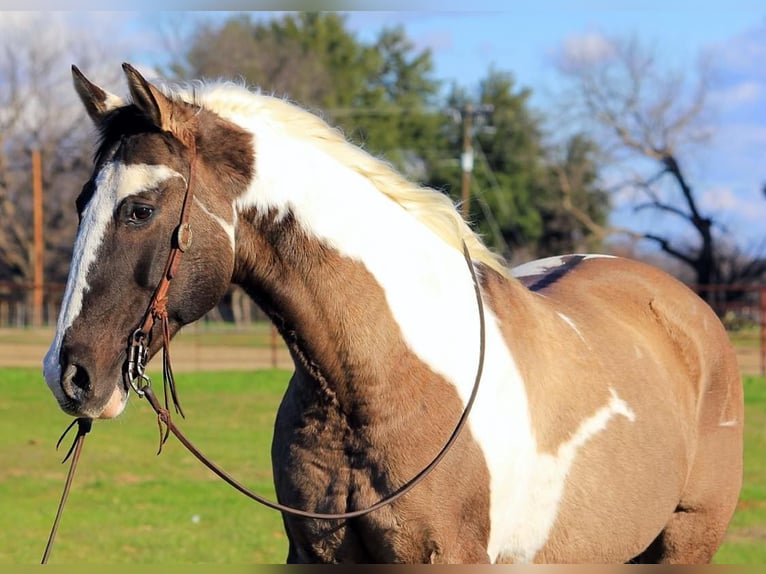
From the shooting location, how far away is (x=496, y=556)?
3.02 meters

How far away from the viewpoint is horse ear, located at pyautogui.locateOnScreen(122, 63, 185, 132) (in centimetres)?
258

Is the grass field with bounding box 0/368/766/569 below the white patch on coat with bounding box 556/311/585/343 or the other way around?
below

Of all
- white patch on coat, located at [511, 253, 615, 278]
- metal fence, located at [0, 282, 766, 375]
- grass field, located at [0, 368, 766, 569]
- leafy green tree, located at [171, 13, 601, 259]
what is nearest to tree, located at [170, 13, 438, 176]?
leafy green tree, located at [171, 13, 601, 259]

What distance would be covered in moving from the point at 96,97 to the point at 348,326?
0.95 metres

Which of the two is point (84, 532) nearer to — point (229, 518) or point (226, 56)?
point (229, 518)

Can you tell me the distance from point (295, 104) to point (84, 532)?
500cm

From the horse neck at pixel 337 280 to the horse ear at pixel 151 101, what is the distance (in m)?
0.27

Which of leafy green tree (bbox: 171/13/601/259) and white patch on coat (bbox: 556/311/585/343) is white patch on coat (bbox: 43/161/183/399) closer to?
white patch on coat (bbox: 556/311/585/343)

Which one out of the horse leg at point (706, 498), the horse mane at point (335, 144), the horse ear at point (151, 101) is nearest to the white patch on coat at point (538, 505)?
the horse mane at point (335, 144)

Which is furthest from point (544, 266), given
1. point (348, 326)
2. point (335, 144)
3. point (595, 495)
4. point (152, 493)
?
point (152, 493)

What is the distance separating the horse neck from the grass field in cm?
370

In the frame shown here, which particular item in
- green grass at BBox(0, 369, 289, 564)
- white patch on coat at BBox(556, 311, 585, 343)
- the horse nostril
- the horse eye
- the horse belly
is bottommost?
green grass at BBox(0, 369, 289, 564)

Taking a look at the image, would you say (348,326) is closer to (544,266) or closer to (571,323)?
(571,323)

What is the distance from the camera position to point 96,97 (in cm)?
278
